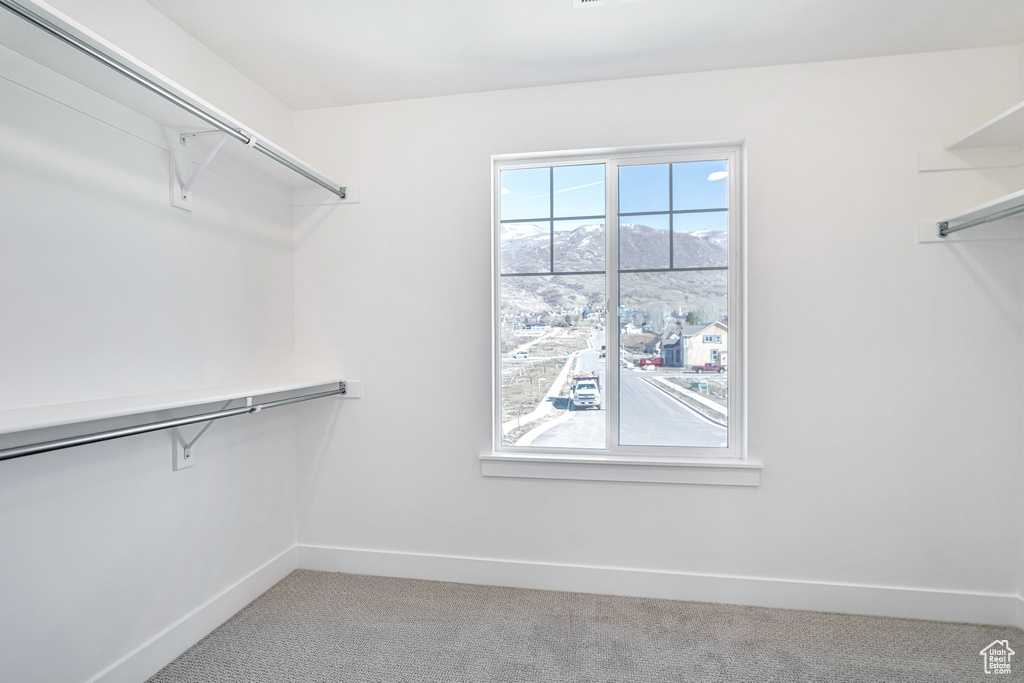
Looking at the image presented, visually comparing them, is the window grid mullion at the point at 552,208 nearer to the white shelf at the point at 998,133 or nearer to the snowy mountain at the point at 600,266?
the snowy mountain at the point at 600,266

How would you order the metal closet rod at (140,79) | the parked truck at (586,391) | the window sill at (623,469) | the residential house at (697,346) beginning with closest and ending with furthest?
the metal closet rod at (140,79), the window sill at (623,469), the residential house at (697,346), the parked truck at (586,391)

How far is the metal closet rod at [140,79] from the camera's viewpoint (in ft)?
3.60

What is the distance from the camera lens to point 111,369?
1632mm

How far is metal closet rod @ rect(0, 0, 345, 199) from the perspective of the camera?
1096 mm

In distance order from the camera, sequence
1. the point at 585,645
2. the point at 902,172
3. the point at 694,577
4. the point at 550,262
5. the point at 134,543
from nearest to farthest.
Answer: the point at 134,543, the point at 585,645, the point at 902,172, the point at 694,577, the point at 550,262

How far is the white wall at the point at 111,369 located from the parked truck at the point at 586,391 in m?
1.52

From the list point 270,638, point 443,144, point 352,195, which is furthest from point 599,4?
point 270,638

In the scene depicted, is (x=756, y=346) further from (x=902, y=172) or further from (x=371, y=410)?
(x=371, y=410)

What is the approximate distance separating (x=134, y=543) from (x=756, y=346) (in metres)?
2.55

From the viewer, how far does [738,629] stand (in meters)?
2.04

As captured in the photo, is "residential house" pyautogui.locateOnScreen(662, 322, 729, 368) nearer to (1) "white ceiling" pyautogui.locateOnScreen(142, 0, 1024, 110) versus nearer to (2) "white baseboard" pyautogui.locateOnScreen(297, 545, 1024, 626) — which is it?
(2) "white baseboard" pyautogui.locateOnScreen(297, 545, 1024, 626)

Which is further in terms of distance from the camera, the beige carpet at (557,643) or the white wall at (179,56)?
the beige carpet at (557,643)

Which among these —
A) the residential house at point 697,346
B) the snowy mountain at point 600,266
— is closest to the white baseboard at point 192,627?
the snowy mountain at point 600,266

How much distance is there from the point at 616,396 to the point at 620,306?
438 mm
